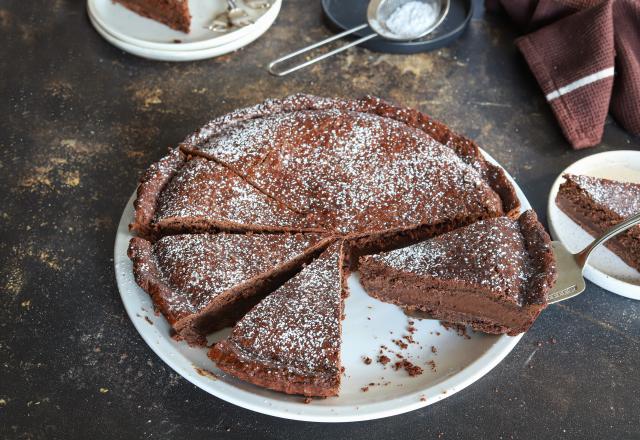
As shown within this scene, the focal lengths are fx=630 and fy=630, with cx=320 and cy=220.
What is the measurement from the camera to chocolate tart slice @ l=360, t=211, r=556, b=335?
8.39ft

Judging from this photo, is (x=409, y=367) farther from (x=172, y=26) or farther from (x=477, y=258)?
(x=172, y=26)

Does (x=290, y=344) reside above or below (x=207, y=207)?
below

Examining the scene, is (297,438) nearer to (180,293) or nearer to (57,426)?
(180,293)

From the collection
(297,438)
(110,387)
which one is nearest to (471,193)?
(297,438)

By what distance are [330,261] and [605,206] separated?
136 centimetres

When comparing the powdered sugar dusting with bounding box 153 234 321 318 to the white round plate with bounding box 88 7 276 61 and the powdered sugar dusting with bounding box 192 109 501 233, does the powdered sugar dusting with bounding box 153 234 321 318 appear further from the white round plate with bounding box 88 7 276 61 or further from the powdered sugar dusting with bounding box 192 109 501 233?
the white round plate with bounding box 88 7 276 61

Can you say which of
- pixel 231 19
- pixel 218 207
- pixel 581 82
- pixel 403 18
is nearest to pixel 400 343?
pixel 218 207

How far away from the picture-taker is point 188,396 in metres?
2.61

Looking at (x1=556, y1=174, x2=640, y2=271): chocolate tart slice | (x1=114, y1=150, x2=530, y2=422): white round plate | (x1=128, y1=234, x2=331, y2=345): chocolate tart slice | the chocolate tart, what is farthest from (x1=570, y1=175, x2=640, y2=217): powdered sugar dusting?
(x1=128, y1=234, x2=331, y2=345): chocolate tart slice

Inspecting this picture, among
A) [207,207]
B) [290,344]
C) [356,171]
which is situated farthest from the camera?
[356,171]

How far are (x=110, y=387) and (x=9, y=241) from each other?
0.99m

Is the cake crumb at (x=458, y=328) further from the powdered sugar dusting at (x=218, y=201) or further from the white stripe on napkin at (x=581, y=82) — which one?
the white stripe on napkin at (x=581, y=82)

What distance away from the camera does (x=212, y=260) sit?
265cm

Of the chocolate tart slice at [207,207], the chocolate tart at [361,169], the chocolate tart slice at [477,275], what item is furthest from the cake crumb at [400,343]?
the chocolate tart slice at [207,207]
